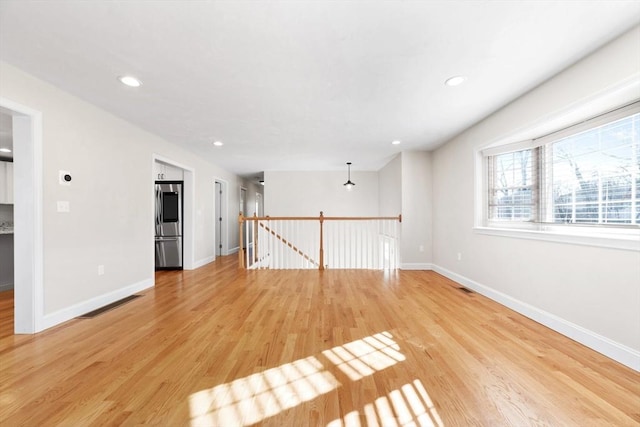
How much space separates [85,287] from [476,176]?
5.26 meters

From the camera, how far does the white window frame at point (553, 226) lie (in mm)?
2178

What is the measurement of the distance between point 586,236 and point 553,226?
74 centimetres

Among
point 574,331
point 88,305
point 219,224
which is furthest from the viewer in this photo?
point 219,224

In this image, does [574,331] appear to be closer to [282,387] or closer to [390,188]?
[282,387]

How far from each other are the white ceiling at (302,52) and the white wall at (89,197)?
258 mm

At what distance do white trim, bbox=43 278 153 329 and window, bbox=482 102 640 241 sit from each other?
523 centimetres

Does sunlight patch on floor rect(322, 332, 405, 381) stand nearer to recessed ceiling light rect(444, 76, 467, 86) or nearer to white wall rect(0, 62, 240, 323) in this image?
recessed ceiling light rect(444, 76, 467, 86)

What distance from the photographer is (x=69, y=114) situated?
293 centimetres

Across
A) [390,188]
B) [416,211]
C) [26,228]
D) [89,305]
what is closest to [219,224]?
[89,305]

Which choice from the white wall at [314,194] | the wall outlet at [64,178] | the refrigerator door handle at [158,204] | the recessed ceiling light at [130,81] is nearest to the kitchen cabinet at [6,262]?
the refrigerator door handle at [158,204]

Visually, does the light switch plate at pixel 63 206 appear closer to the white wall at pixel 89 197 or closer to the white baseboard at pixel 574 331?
the white wall at pixel 89 197

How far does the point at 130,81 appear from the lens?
2637mm

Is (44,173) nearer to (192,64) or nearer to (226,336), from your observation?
(192,64)

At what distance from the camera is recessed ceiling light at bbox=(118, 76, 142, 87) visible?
2576mm
